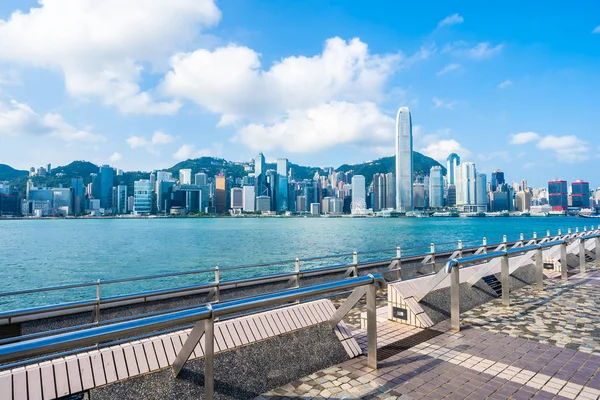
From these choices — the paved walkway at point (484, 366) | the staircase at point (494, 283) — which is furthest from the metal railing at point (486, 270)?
the staircase at point (494, 283)

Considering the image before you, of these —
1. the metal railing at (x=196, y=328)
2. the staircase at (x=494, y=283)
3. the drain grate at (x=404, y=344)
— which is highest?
the metal railing at (x=196, y=328)

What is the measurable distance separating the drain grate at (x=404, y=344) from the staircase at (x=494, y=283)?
379 centimetres

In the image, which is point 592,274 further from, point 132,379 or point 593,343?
point 132,379

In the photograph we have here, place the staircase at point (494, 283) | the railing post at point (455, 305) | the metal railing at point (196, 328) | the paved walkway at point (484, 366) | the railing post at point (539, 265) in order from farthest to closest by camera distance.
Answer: the railing post at point (539, 265)
the staircase at point (494, 283)
the railing post at point (455, 305)
the paved walkway at point (484, 366)
the metal railing at point (196, 328)

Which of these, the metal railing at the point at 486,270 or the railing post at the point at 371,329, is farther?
the metal railing at the point at 486,270

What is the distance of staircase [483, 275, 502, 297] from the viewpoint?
29.8 feet

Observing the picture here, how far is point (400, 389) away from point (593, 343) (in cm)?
391

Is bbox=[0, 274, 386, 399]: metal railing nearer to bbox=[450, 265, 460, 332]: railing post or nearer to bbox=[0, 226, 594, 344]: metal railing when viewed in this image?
bbox=[450, 265, 460, 332]: railing post

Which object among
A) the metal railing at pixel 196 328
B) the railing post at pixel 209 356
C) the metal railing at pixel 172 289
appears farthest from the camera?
the metal railing at pixel 172 289

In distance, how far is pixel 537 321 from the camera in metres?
6.93

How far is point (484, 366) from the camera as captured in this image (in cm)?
473

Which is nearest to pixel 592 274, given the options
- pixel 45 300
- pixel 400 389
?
pixel 400 389

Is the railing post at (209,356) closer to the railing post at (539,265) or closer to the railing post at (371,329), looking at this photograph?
the railing post at (371,329)

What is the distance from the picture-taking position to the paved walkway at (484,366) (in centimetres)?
402
